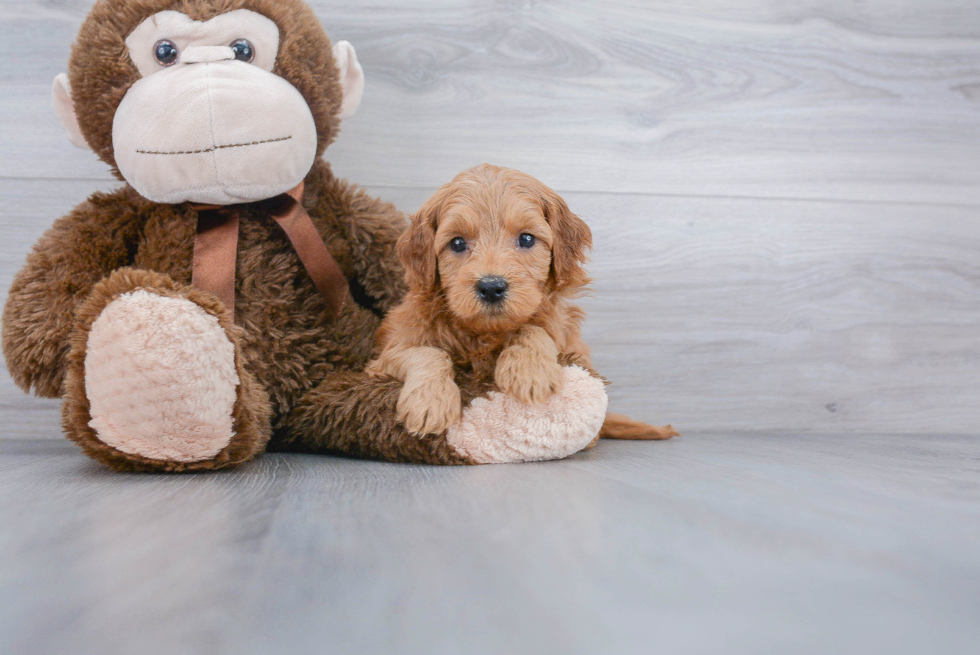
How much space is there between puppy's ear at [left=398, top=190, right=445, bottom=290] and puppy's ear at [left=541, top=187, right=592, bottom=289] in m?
0.16

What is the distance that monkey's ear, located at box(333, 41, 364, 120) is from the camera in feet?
3.79

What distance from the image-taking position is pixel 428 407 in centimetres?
90

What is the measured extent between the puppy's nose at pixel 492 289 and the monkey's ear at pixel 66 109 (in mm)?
718

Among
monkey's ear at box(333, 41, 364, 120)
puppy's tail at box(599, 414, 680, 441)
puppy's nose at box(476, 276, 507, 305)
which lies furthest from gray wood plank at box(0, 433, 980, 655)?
monkey's ear at box(333, 41, 364, 120)

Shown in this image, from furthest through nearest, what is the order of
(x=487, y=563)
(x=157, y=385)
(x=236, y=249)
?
1. (x=236, y=249)
2. (x=157, y=385)
3. (x=487, y=563)

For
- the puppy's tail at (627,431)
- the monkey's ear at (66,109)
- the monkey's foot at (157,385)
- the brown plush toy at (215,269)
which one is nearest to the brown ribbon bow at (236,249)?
the brown plush toy at (215,269)

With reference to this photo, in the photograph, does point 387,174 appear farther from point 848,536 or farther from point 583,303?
point 848,536

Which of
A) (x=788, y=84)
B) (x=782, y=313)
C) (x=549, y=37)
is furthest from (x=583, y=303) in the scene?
(x=788, y=84)

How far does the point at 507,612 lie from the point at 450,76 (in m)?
1.21

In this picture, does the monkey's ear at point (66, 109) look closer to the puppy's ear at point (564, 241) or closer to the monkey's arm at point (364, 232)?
the monkey's arm at point (364, 232)

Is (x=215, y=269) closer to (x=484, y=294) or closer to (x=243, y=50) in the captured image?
(x=243, y=50)

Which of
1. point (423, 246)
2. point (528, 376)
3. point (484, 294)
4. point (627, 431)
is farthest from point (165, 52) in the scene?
point (627, 431)

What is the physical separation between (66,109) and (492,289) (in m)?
0.80

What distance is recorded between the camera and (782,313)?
1.52 m
